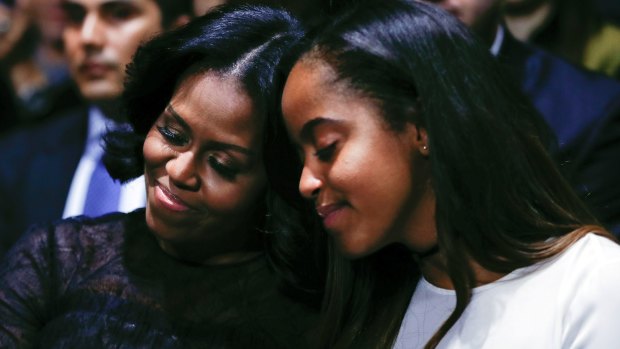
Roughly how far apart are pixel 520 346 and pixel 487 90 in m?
0.30

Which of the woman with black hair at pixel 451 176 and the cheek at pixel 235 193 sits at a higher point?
the woman with black hair at pixel 451 176

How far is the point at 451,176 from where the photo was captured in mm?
1164

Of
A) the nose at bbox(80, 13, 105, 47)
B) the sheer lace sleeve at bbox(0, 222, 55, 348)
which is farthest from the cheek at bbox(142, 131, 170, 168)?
the nose at bbox(80, 13, 105, 47)

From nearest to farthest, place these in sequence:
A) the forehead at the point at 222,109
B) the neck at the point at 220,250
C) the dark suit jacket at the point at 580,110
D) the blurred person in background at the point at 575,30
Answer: the forehead at the point at 222,109 < the neck at the point at 220,250 < the dark suit jacket at the point at 580,110 < the blurred person in background at the point at 575,30

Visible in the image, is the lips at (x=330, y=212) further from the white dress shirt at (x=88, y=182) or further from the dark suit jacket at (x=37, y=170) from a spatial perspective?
the dark suit jacket at (x=37, y=170)

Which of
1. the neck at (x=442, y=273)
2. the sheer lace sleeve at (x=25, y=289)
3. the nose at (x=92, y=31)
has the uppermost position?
the neck at (x=442, y=273)

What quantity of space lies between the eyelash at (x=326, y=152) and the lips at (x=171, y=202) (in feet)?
0.84

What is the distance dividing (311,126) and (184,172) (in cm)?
24

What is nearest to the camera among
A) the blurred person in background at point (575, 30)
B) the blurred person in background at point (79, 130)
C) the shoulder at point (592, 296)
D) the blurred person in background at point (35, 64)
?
the shoulder at point (592, 296)

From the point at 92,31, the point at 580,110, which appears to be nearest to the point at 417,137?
the point at 580,110

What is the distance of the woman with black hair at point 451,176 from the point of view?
1.15 m

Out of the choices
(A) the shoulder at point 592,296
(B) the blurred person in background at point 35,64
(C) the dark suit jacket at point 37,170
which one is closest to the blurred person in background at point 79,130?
(C) the dark suit jacket at point 37,170

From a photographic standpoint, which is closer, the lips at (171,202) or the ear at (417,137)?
the ear at (417,137)

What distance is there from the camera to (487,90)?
1172mm
